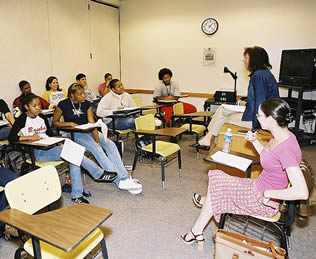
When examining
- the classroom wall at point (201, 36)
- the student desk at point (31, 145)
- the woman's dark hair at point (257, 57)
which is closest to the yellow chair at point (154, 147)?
the student desk at point (31, 145)

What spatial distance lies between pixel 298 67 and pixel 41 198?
15.3 ft

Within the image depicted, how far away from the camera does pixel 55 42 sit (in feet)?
17.9

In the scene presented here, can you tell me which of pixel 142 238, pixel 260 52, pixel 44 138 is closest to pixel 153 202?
pixel 142 238

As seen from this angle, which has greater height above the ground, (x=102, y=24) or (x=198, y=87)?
(x=102, y=24)

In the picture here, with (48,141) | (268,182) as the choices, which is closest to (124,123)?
(48,141)

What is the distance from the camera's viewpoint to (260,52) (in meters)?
2.73

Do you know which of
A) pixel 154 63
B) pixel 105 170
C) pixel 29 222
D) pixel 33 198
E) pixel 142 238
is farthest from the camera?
pixel 154 63

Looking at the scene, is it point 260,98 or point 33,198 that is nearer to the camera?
point 33,198

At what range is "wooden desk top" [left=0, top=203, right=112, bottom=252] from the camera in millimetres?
1209

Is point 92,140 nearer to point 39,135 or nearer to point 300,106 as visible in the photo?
point 39,135

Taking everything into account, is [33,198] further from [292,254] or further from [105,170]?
[292,254]

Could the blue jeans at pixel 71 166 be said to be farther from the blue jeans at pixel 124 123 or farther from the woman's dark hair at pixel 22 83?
the woman's dark hair at pixel 22 83

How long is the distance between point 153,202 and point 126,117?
5.46ft

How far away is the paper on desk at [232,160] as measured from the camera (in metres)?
1.89
